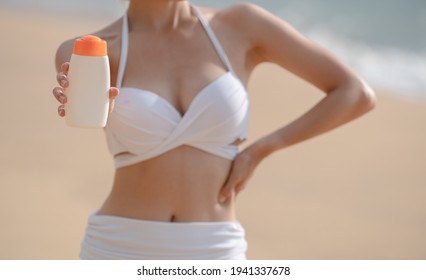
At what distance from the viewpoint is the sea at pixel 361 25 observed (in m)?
13.1

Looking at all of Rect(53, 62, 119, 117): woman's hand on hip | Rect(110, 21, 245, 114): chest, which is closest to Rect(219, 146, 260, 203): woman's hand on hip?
Rect(110, 21, 245, 114): chest

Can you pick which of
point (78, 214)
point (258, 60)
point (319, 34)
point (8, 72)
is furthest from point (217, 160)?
point (319, 34)

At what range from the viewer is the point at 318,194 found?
29.3ft

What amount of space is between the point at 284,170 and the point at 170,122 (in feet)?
21.2

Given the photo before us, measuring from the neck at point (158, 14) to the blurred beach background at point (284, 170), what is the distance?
12.5 ft

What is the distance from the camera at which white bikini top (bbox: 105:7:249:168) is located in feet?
10.1

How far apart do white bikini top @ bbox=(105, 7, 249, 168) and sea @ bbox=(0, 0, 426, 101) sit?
9449 mm

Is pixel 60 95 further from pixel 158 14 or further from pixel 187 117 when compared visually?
pixel 158 14

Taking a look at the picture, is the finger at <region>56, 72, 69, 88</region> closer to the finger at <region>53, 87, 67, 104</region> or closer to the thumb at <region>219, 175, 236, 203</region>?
the finger at <region>53, 87, 67, 104</region>

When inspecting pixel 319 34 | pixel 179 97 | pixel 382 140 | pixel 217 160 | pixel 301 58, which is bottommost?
pixel 217 160

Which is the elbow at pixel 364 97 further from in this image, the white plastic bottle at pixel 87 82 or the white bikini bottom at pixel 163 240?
the white plastic bottle at pixel 87 82
